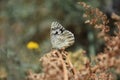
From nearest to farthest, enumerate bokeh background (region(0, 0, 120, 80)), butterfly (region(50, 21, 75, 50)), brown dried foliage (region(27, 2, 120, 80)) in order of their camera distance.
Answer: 1. brown dried foliage (region(27, 2, 120, 80))
2. butterfly (region(50, 21, 75, 50))
3. bokeh background (region(0, 0, 120, 80))

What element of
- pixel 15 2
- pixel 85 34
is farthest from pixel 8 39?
pixel 85 34

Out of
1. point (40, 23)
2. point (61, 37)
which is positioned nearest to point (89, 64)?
point (61, 37)

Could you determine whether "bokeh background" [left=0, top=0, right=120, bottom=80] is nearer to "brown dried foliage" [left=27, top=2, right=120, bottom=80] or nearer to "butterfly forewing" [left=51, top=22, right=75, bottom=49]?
"butterfly forewing" [left=51, top=22, right=75, bottom=49]

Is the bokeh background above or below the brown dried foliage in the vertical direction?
below

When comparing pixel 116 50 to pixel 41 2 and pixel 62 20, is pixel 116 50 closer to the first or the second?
pixel 62 20

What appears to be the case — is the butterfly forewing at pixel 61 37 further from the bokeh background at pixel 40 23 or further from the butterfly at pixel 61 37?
the bokeh background at pixel 40 23

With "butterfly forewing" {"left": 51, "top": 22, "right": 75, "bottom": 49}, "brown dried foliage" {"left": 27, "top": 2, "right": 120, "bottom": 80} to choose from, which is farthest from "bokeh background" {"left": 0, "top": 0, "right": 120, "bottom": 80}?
"brown dried foliage" {"left": 27, "top": 2, "right": 120, "bottom": 80}
